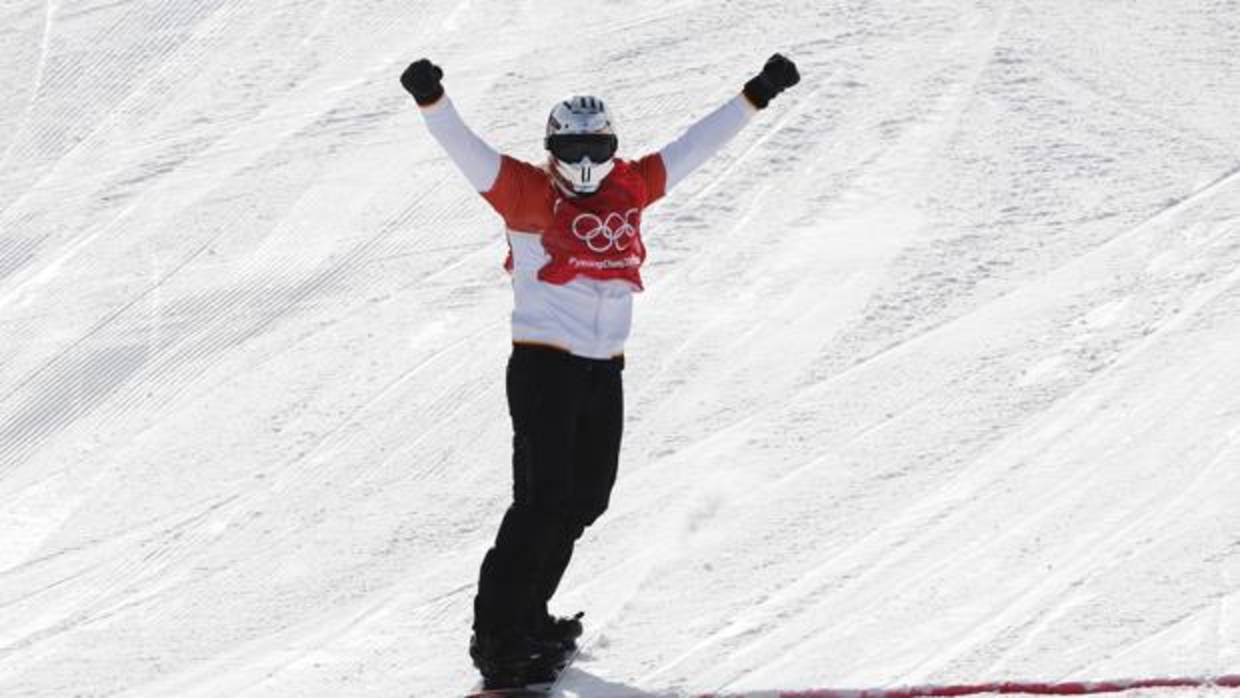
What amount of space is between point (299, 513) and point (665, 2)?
5612 millimetres

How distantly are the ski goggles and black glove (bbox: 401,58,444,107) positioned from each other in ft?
1.29

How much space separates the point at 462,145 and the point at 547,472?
0.96 meters

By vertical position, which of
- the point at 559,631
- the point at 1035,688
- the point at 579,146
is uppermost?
the point at 579,146

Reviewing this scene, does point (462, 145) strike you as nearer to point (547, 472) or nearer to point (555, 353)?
point (555, 353)

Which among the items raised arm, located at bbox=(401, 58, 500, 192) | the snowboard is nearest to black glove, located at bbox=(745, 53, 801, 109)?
raised arm, located at bbox=(401, 58, 500, 192)

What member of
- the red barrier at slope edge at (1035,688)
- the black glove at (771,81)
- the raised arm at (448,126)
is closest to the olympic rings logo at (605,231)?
the raised arm at (448,126)

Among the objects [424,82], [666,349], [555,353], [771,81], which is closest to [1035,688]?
[555,353]

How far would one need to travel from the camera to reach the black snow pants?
20.5 feet

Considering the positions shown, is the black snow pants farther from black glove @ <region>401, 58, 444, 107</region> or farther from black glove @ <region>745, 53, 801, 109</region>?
black glove @ <region>745, 53, 801, 109</region>

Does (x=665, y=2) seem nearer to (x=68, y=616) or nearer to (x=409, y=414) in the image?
(x=409, y=414)

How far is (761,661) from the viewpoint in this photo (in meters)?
6.37

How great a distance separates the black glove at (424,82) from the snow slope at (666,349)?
1.72 meters

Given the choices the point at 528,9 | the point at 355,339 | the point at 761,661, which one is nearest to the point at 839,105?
the point at 528,9

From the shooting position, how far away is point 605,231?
628 cm
